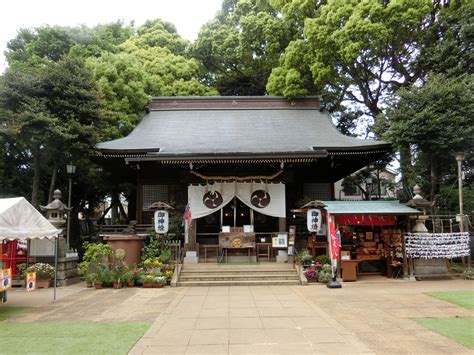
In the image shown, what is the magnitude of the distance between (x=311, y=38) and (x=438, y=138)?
26.0 ft

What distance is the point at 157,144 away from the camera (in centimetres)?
1558

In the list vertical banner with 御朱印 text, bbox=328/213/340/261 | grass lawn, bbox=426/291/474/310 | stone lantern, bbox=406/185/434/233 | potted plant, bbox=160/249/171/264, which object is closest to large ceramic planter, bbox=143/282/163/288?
potted plant, bbox=160/249/171/264

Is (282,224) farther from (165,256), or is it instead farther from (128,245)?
(128,245)

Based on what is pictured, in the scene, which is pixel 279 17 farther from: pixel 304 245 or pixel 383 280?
pixel 383 280

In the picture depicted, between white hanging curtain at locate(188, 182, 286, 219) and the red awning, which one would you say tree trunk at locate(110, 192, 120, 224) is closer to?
white hanging curtain at locate(188, 182, 286, 219)

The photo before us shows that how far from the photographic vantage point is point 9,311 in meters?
8.02

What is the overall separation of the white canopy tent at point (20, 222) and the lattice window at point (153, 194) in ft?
23.4

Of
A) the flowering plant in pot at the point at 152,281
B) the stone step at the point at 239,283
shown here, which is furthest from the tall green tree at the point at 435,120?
the flowering plant in pot at the point at 152,281

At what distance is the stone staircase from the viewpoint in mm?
11359

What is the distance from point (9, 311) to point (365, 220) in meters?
10.2

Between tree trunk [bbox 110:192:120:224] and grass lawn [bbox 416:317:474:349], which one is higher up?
tree trunk [bbox 110:192:120:224]

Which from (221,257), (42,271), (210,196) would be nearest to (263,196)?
(210,196)

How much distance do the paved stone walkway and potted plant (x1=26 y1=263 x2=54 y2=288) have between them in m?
0.64

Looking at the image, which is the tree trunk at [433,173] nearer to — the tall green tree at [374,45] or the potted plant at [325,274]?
the tall green tree at [374,45]
